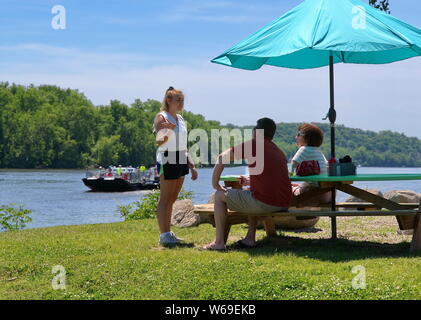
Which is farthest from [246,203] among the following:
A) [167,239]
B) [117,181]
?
[117,181]

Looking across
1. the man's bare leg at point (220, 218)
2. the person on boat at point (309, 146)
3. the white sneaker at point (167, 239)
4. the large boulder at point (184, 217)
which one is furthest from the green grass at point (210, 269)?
the large boulder at point (184, 217)

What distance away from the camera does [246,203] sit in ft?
22.5

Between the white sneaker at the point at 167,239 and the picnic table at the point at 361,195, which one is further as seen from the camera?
the white sneaker at the point at 167,239

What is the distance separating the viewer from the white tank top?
293 inches

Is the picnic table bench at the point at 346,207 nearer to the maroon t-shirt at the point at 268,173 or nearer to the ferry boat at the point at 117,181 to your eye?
the maroon t-shirt at the point at 268,173

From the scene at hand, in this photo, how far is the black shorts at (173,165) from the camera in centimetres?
749

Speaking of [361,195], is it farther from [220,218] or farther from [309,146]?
[220,218]

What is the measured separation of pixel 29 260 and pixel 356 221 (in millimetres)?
6272

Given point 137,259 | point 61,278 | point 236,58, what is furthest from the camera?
point 236,58

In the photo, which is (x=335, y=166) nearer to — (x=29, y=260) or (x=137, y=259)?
(x=137, y=259)

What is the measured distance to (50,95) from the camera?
383ft

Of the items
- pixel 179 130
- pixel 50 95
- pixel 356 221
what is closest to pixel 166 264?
pixel 179 130

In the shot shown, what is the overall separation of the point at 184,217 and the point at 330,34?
4.74 m

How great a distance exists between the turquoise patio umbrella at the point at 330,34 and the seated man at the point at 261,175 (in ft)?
3.12
